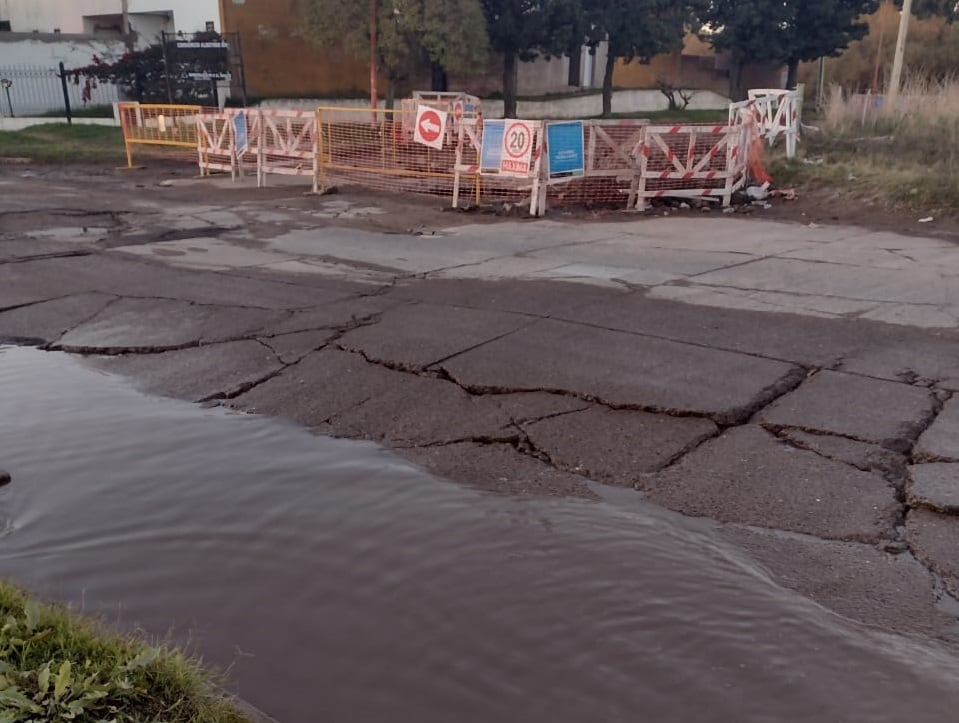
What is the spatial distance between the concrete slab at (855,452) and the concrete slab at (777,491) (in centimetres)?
7

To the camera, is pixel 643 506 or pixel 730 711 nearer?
pixel 730 711

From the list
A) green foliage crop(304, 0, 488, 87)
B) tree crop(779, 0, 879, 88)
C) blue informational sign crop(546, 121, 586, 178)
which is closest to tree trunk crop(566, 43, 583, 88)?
tree crop(779, 0, 879, 88)

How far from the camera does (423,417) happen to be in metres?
6.00

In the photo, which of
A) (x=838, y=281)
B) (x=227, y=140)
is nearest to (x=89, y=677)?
(x=838, y=281)

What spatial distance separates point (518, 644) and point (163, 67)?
34172 mm

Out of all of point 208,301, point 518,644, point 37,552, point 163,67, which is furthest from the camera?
point 163,67

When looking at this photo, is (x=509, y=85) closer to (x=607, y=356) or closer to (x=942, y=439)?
(x=607, y=356)

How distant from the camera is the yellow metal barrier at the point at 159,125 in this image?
2248 cm

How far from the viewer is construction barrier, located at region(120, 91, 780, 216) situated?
1496 centimetres

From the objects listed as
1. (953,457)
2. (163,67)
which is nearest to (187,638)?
(953,457)

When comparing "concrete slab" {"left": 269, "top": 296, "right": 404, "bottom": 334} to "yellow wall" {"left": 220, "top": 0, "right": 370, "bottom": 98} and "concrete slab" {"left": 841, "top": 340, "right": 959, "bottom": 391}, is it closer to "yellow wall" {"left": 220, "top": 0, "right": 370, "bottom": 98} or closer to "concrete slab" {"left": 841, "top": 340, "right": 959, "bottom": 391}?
"concrete slab" {"left": 841, "top": 340, "right": 959, "bottom": 391}

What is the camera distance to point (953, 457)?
515cm

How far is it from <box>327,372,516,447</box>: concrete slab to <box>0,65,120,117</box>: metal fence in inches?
1243

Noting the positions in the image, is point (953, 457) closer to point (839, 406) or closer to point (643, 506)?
point (839, 406)
